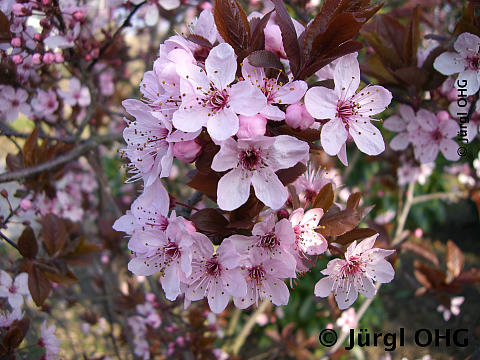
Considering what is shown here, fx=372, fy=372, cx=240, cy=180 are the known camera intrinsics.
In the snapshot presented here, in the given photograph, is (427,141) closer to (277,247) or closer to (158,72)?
(277,247)

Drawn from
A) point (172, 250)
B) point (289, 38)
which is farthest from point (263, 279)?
point (289, 38)

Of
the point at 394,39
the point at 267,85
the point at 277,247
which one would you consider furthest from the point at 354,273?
the point at 394,39

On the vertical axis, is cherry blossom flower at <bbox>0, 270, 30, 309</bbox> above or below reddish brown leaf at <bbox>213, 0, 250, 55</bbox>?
below

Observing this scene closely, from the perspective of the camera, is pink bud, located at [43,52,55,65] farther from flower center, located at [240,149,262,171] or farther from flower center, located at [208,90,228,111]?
flower center, located at [240,149,262,171]

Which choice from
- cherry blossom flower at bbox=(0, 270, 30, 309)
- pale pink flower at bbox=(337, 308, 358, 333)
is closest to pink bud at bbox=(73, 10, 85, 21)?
cherry blossom flower at bbox=(0, 270, 30, 309)

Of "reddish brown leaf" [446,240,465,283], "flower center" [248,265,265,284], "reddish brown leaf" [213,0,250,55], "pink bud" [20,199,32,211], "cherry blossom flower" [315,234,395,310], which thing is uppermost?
"reddish brown leaf" [213,0,250,55]

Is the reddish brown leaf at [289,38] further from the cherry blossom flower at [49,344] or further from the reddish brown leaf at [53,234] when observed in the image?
the cherry blossom flower at [49,344]
